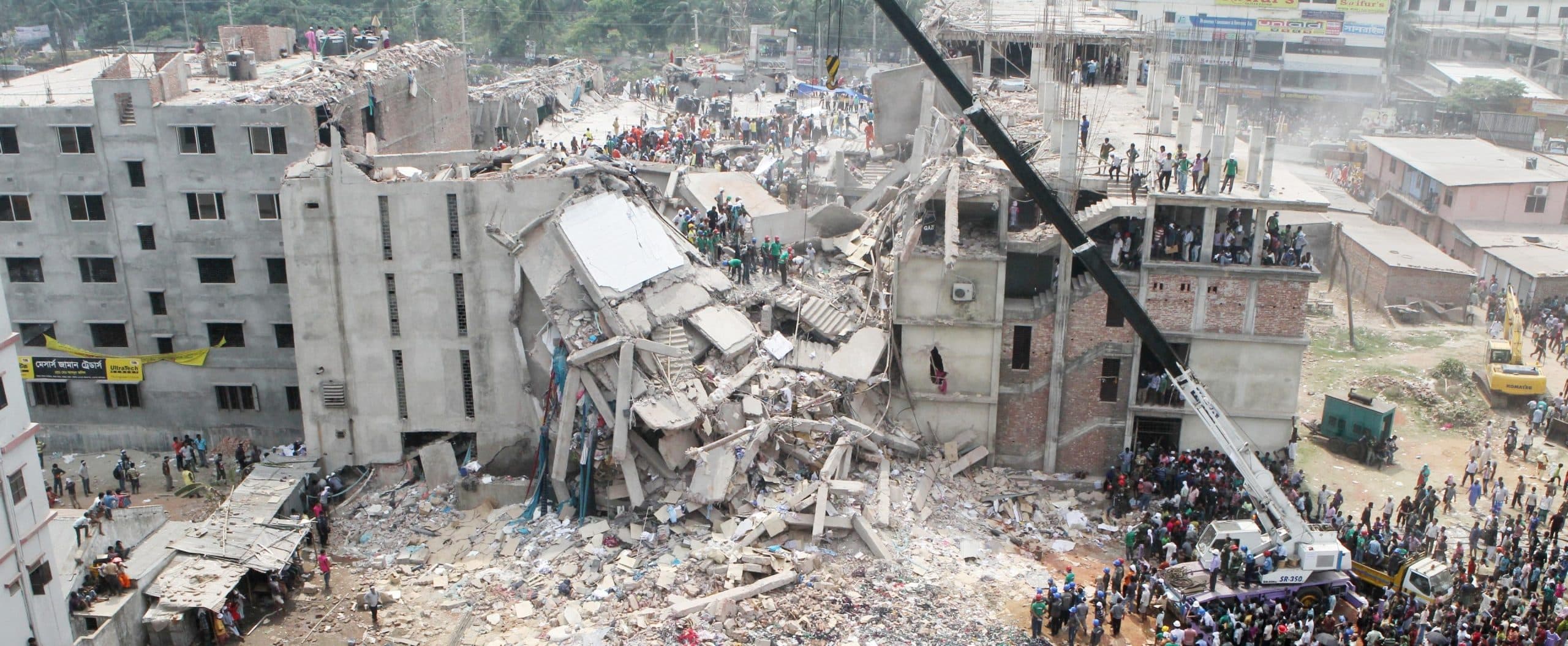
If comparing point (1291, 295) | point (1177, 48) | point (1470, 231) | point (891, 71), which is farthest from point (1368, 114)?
point (1291, 295)

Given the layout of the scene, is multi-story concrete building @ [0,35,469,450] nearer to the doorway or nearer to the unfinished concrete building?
the unfinished concrete building

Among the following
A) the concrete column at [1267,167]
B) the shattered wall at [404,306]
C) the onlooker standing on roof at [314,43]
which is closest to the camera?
the concrete column at [1267,167]

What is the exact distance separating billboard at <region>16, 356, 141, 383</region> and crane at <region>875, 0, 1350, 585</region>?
82.0 feet

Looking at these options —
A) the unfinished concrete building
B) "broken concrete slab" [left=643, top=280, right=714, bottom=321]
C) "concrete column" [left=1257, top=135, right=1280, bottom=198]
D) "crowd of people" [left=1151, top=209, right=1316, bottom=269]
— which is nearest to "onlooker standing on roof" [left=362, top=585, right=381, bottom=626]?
"broken concrete slab" [left=643, top=280, right=714, bottom=321]

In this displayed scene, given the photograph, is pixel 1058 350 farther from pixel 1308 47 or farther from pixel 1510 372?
pixel 1308 47

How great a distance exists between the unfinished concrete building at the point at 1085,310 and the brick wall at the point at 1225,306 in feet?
0.11

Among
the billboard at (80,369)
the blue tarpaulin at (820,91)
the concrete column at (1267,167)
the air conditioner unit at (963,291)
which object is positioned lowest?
the billboard at (80,369)

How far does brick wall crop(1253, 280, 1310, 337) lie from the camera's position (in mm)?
29812

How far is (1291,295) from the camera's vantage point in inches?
1177

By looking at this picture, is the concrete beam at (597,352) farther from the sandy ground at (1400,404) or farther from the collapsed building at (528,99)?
the collapsed building at (528,99)

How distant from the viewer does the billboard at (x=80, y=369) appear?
120 ft

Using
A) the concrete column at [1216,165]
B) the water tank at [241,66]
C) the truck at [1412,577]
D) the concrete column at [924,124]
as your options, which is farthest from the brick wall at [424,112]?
the truck at [1412,577]

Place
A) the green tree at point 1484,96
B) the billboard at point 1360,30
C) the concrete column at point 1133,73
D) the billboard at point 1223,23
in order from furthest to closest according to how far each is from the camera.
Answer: the billboard at point 1223,23
the billboard at point 1360,30
the green tree at point 1484,96
the concrete column at point 1133,73

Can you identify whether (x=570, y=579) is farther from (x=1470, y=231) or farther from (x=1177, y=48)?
(x=1177, y=48)
